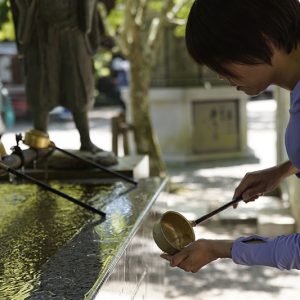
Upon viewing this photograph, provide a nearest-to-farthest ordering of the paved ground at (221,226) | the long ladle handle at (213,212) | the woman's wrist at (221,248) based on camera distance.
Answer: the woman's wrist at (221,248) < the long ladle handle at (213,212) < the paved ground at (221,226)

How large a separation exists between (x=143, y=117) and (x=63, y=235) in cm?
652

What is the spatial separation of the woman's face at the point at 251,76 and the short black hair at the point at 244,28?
24 millimetres

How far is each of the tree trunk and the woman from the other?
7.33 metres

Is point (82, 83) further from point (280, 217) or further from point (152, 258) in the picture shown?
point (280, 217)

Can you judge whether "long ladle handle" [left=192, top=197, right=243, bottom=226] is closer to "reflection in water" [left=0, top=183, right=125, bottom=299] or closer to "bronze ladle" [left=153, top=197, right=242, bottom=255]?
"bronze ladle" [left=153, top=197, right=242, bottom=255]

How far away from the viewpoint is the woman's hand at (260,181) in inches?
89.5

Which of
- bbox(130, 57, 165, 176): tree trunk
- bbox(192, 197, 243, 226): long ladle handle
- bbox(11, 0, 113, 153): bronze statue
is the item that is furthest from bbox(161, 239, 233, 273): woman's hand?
bbox(130, 57, 165, 176): tree trunk

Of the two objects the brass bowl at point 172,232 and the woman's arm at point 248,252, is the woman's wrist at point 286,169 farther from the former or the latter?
the woman's arm at point 248,252

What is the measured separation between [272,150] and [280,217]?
274 inches

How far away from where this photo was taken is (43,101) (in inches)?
175

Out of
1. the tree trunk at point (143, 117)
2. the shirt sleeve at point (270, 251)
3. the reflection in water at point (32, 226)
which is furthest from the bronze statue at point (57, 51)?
the tree trunk at point (143, 117)

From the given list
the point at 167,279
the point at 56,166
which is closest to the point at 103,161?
the point at 56,166

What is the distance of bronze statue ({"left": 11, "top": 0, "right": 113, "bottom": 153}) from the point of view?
13.8 feet

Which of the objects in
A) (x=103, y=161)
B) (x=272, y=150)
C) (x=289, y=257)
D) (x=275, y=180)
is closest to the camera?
(x=289, y=257)
